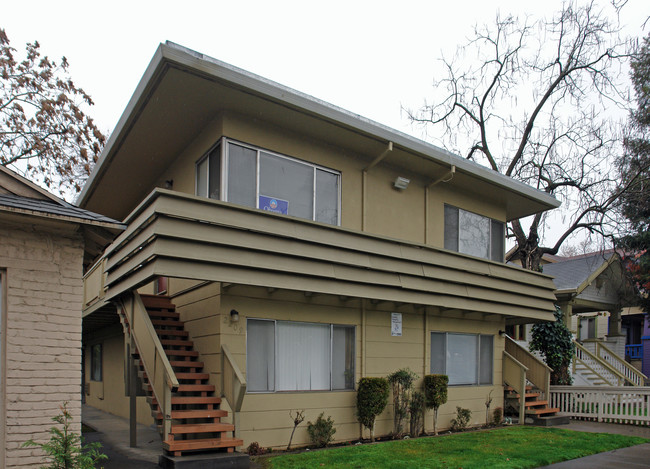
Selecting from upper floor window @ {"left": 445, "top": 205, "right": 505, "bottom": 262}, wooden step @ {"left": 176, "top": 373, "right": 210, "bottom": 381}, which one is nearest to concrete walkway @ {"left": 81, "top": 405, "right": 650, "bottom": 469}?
wooden step @ {"left": 176, "top": 373, "right": 210, "bottom": 381}

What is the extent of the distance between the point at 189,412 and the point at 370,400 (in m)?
3.65

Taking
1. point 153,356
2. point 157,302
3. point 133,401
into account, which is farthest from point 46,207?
point 157,302

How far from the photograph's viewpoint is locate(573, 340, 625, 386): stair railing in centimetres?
1872

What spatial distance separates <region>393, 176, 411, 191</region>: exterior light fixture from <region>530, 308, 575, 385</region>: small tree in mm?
7616

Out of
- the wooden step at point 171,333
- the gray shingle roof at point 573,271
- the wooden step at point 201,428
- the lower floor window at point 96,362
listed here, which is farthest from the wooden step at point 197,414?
the gray shingle roof at point 573,271

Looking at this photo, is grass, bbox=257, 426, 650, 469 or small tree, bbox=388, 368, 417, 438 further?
small tree, bbox=388, 368, 417, 438

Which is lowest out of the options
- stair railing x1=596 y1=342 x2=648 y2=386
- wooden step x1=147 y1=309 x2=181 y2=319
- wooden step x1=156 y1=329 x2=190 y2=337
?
stair railing x1=596 y1=342 x2=648 y2=386

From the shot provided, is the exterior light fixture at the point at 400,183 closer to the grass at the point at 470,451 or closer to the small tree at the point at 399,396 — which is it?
the small tree at the point at 399,396

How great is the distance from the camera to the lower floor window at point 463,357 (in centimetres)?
1248

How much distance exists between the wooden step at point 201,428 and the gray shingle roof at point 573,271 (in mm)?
13727

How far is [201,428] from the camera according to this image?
7730mm

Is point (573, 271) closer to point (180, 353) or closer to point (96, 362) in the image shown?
point (180, 353)

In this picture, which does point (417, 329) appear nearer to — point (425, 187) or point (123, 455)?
point (425, 187)

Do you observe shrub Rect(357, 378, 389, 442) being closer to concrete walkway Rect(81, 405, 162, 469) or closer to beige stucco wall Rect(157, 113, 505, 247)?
beige stucco wall Rect(157, 113, 505, 247)
